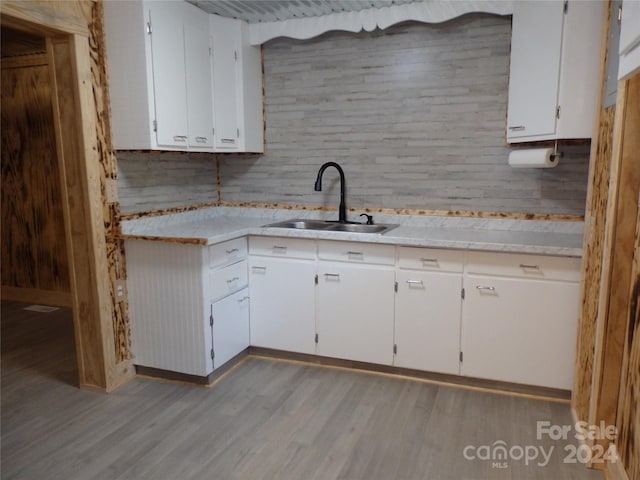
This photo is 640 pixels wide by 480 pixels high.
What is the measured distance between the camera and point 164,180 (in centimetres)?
329

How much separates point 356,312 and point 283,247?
0.64m

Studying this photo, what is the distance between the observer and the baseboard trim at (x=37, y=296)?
177 inches

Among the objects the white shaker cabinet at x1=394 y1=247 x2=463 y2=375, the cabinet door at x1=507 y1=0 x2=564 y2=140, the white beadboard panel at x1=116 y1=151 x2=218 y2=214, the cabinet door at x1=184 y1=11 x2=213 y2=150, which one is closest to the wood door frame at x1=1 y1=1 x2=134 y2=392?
the white beadboard panel at x1=116 y1=151 x2=218 y2=214

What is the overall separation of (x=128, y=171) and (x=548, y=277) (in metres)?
2.55

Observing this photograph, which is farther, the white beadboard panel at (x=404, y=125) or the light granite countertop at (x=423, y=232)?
the white beadboard panel at (x=404, y=125)

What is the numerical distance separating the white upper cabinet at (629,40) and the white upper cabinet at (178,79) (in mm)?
2313

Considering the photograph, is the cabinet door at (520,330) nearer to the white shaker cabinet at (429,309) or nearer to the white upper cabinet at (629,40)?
the white shaker cabinet at (429,309)

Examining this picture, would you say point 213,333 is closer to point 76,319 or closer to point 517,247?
point 76,319

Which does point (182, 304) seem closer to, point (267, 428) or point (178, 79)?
point (267, 428)

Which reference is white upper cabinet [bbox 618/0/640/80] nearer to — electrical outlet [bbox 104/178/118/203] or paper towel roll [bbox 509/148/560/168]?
paper towel roll [bbox 509/148/560/168]

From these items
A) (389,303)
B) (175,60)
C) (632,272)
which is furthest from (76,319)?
(632,272)

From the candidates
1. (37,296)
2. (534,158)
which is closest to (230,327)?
(534,158)

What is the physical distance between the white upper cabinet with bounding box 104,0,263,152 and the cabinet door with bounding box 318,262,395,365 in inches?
48.1

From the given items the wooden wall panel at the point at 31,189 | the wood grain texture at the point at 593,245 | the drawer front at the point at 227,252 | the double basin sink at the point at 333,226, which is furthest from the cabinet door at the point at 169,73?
the wood grain texture at the point at 593,245
